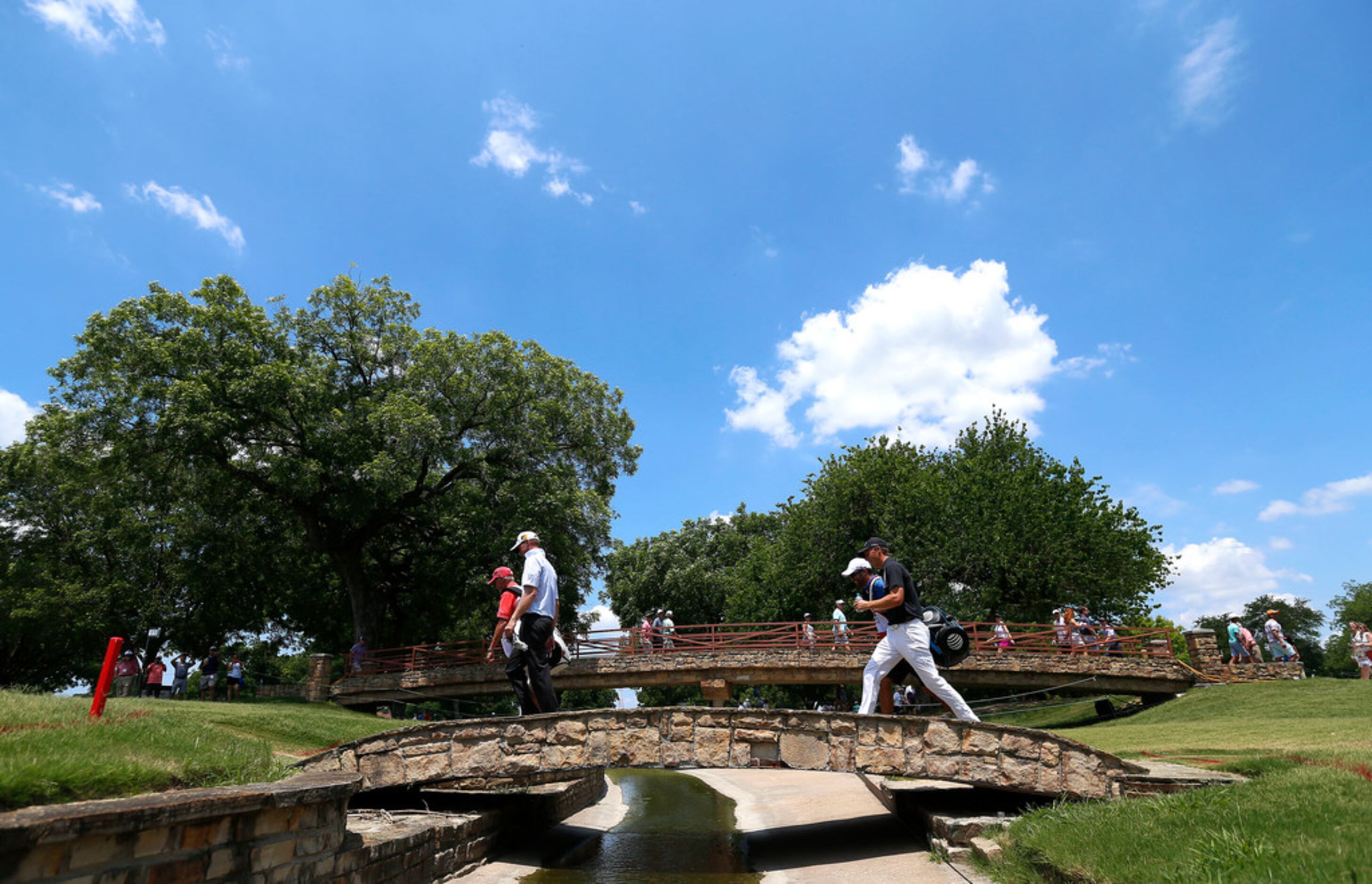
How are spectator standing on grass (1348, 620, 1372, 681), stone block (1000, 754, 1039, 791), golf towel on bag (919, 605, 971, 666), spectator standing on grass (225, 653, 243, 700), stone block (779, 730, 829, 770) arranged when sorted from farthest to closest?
1. spectator standing on grass (225, 653, 243, 700)
2. spectator standing on grass (1348, 620, 1372, 681)
3. stone block (779, 730, 829, 770)
4. golf towel on bag (919, 605, 971, 666)
5. stone block (1000, 754, 1039, 791)

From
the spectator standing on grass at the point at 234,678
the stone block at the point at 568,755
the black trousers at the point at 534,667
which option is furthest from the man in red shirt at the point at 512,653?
the spectator standing on grass at the point at 234,678

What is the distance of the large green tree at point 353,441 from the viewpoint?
20.6 meters

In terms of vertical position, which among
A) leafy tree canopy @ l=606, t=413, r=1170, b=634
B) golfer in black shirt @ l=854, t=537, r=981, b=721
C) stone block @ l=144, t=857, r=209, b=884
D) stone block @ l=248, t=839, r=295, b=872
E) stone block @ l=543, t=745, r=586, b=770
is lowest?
stone block @ l=248, t=839, r=295, b=872

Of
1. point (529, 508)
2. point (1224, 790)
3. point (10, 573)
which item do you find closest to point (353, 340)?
point (529, 508)

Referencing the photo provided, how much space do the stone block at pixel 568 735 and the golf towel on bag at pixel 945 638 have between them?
3.32 metres

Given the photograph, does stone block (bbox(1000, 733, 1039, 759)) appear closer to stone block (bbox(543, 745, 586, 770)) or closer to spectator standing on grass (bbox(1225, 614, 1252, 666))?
stone block (bbox(543, 745, 586, 770))

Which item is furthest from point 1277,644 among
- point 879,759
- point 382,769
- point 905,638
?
point 382,769

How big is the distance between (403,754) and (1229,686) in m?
18.1

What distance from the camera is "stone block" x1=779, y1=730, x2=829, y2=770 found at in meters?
6.79

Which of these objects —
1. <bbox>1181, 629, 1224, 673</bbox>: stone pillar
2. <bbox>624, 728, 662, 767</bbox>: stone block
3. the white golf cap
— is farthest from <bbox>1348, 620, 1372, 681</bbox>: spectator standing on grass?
<bbox>624, 728, 662, 767</bbox>: stone block

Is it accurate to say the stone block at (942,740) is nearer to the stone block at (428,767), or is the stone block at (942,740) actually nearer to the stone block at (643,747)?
the stone block at (643,747)

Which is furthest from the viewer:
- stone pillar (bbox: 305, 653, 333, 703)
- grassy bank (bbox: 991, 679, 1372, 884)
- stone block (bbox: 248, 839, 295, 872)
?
stone pillar (bbox: 305, 653, 333, 703)

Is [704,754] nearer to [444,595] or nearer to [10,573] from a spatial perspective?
[444,595]

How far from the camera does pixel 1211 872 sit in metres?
3.28
